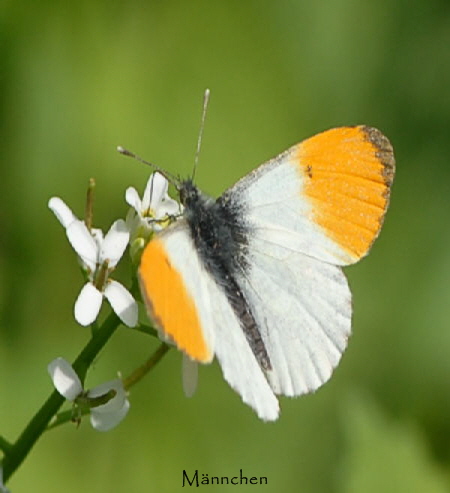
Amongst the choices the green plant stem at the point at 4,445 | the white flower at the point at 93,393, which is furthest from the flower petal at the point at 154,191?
the green plant stem at the point at 4,445

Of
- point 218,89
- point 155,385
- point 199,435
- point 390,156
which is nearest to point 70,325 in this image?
point 155,385

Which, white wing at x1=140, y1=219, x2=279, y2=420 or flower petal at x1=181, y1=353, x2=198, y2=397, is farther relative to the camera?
flower petal at x1=181, y1=353, x2=198, y2=397

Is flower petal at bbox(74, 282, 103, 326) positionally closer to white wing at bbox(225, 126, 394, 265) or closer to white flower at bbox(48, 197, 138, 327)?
white flower at bbox(48, 197, 138, 327)

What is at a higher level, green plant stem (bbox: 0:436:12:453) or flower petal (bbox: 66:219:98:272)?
flower petal (bbox: 66:219:98:272)

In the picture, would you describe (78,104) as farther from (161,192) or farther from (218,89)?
(161,192)

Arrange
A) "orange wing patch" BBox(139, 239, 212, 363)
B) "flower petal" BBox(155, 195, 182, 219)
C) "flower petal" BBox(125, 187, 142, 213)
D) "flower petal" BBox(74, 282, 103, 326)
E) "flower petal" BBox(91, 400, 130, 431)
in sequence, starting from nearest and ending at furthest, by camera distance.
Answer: "orange wing patch" BBox(139, 239, 212, 363) → "flower petal" BBox(74, 282, 103, 326) → "flower petal" BBox(91, 400, 130, 431) → "flower petal" BBox(125, 187, 142, 213) → "flower petal" BBox(155, 195, 182, 219)

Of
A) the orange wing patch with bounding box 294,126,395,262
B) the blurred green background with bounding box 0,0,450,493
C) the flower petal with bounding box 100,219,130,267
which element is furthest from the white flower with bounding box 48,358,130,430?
the blurred green background with bounding box 0,0,450,493

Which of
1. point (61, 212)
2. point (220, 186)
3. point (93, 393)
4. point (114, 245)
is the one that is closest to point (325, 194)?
point (114, 245)

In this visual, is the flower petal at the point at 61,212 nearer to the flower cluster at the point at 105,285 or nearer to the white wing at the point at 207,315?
the flower cluster at the point at 105,285

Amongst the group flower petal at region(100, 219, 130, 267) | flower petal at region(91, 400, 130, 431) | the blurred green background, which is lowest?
the blurred green background
